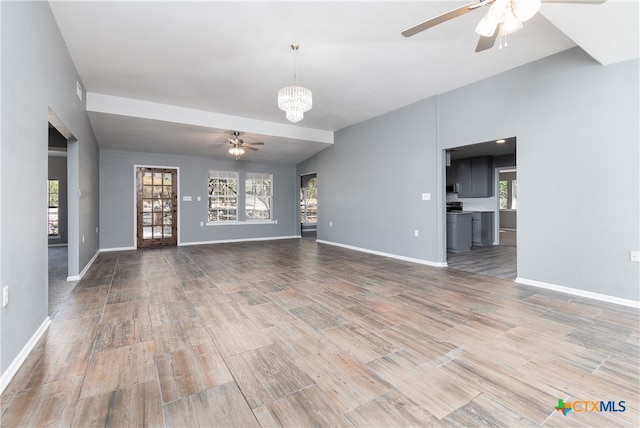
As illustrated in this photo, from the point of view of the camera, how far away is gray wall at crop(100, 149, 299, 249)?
712cm

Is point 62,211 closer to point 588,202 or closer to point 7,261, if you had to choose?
point 7,261

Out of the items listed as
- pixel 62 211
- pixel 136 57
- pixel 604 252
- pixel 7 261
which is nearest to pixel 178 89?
pixel 136 57

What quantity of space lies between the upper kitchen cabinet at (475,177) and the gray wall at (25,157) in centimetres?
831

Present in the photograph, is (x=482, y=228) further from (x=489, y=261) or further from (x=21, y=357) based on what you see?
(x=21, y=357)

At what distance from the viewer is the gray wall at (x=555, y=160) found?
3.12 meters

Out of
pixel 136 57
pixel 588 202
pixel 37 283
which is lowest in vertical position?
pixel 37 283

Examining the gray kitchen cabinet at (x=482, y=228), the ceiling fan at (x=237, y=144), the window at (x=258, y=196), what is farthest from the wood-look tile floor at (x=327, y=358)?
the window at (x=258, y=196)

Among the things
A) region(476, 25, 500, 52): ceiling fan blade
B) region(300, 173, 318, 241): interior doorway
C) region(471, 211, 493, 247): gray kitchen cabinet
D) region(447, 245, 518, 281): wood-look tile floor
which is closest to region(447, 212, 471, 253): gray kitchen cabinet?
region(447, 245, 518, 281): wood-look tile floor

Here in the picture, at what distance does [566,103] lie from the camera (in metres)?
3.51

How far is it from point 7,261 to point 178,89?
353 cm

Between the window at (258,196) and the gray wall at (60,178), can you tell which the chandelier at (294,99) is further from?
the gray wall at (60,178)

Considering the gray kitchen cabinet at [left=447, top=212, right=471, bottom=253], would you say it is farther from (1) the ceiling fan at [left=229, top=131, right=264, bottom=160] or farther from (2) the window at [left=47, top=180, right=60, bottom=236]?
(2) the window at [left=47, top=180, right=60, bottom=236]

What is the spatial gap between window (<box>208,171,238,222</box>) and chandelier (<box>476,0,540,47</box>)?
7608 mm

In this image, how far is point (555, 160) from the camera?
362cm
